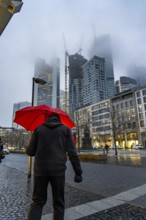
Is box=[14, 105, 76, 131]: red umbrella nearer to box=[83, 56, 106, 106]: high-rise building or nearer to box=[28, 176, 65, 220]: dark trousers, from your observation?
box=[28, 176, 65, 220]: dark trousers

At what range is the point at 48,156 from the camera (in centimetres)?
315

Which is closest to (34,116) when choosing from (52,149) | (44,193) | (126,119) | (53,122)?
(53,122)

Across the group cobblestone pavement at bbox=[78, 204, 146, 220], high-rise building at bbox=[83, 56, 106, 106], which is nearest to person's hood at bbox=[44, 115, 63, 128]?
cobblestone pavement at bbox=[78, 204, 146, 220]

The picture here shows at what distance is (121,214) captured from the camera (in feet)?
14.6

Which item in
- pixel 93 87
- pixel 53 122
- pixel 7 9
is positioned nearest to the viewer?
pixel 53 122

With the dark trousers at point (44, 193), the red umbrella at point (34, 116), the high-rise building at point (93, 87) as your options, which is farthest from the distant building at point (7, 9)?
the high-rise building at point (93, 87)

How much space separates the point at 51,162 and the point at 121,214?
2582 millimetres

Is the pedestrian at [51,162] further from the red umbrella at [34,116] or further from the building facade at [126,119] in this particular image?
the building facade at [126,119]

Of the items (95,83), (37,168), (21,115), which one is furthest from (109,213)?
(95,83)

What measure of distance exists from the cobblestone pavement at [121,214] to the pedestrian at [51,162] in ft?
5.27

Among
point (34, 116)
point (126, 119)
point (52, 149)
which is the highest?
point (126, 119)

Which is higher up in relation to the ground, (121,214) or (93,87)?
(93,87)

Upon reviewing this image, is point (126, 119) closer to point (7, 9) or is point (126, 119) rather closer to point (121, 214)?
point (121, 214)

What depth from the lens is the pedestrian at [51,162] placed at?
3.07m
